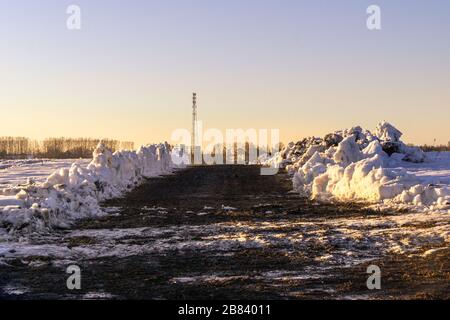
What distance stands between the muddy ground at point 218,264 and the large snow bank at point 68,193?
2.10ft

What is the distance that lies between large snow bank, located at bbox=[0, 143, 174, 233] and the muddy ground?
640 mm

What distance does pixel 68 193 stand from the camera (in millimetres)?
17516

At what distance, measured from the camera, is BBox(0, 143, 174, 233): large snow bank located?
→ 14091mm

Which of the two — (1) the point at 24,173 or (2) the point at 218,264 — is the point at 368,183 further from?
(1) the point at 24,173

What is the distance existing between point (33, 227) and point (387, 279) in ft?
24.7

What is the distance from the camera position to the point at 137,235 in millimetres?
13734

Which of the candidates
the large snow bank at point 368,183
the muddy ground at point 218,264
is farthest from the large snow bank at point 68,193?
the large snow bank at point 368,183

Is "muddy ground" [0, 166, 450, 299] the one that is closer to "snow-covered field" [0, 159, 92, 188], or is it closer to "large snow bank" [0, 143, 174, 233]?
"large snow bank" [0, 143, 174, 233]

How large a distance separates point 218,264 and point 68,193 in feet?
26.6

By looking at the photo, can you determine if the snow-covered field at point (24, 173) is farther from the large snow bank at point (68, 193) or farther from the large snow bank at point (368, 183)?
the large snow bank at point (368, 183)

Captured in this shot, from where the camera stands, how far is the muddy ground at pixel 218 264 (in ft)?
27.4

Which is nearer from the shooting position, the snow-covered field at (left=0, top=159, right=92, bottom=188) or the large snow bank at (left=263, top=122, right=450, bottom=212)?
the large snow bank at (left=263, top=122, right=450, bottom=212)

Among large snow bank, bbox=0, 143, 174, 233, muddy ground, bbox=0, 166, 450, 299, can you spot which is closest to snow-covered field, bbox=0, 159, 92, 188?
large snow bank, bbox=0, 143, 174, 233

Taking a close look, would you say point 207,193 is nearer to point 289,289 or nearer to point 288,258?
point 288,258
